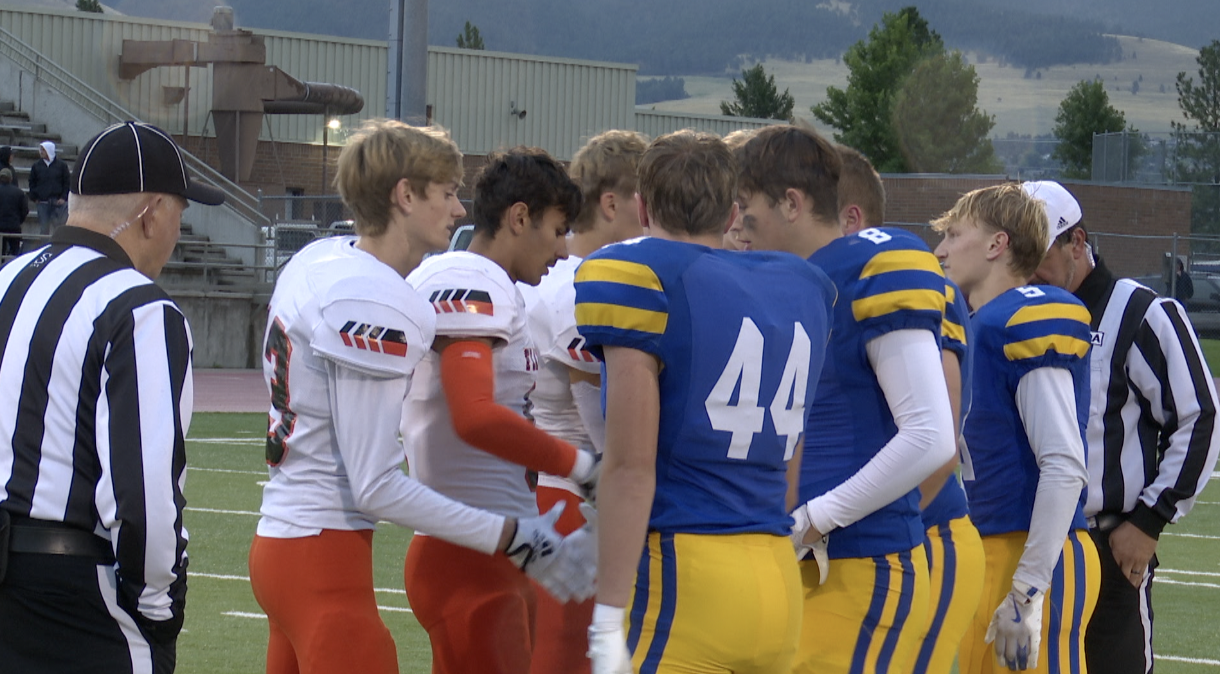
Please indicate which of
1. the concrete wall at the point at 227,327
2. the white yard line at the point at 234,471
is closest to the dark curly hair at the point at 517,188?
the white yard line at the point at 234,471

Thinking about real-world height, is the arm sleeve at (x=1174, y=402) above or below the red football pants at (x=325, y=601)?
above

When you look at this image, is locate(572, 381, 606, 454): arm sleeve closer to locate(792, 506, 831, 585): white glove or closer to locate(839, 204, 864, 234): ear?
locate(839, 204, 864, 234): ear

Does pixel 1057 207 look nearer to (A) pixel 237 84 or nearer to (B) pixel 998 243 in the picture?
(B) pixel 998 243

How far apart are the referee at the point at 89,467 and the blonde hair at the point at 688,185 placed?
3.47 feet

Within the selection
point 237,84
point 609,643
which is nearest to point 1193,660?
point 609,643

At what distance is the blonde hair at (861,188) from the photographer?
3893 mm

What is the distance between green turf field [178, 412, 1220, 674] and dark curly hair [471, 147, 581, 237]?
2.98 metres

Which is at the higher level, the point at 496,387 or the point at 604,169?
the point at 604,169

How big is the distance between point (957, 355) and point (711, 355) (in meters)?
0.88

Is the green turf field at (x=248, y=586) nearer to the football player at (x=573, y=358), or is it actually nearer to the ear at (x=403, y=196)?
the football player at (x=573, y=358)

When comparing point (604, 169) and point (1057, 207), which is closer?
point (1057, 207)

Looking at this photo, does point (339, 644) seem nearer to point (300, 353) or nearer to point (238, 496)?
point (300, 353)

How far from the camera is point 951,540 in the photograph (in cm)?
361

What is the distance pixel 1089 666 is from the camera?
14.9 ft
